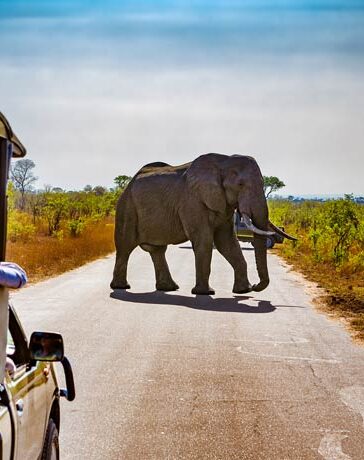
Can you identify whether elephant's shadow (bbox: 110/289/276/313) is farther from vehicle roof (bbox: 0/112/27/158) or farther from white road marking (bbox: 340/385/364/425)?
vehicle roof (bbox: 0/112/27/158)

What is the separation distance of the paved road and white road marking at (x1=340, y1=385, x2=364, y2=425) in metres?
0.02

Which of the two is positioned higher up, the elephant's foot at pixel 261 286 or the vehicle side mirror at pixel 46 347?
the vehicle side mirror at pixel 46 347

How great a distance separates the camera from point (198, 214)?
1845 cm

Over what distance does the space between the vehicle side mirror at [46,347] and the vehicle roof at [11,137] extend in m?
0.89

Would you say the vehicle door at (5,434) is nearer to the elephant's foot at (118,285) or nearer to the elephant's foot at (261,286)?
the elephant's foot at (261,286)

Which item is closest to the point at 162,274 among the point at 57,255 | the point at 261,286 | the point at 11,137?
the point at 261,286

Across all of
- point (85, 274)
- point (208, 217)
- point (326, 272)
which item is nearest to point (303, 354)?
point (208, 217)

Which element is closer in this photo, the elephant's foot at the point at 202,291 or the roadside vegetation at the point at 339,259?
the roadside vegetation at the point at 339,259

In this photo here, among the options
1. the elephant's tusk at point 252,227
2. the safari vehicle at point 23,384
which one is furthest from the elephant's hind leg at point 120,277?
the safari vehicle at point 23,384

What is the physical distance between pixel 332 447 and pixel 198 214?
1188 cm

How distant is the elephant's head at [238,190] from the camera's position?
17500 mm

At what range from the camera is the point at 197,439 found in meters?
6.91

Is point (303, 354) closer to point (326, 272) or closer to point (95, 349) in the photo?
point (95, 349)

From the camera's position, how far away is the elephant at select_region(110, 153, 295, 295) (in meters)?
17.6
